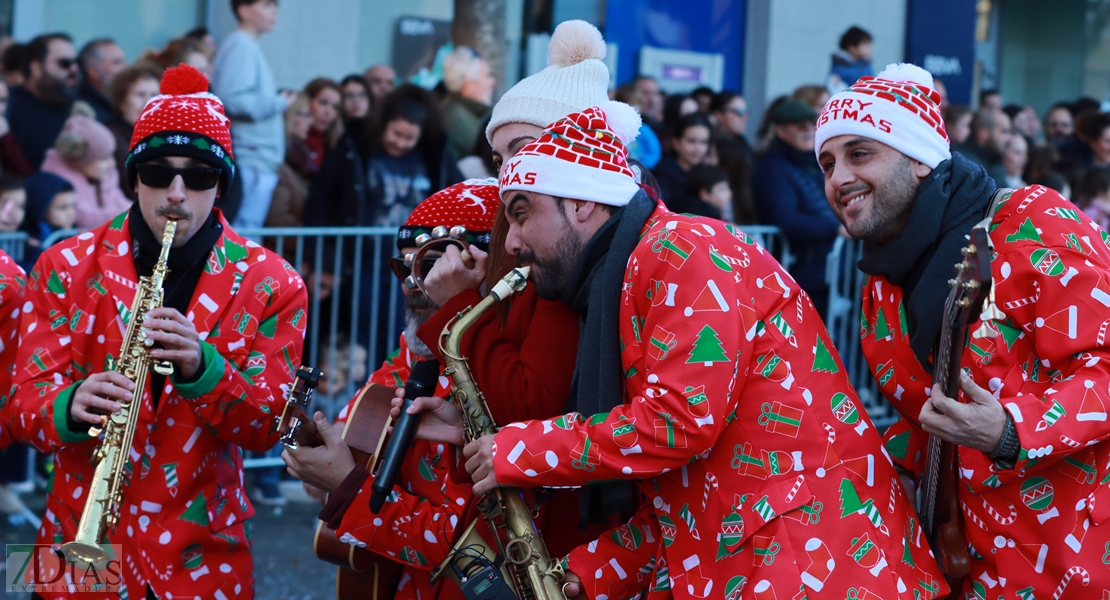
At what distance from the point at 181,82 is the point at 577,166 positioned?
157 centimetres

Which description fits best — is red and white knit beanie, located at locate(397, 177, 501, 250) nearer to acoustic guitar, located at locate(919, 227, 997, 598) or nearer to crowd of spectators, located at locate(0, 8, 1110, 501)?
acoustic guitar, located at locate(919, 227, 997, 598)

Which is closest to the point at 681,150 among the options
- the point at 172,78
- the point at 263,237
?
the point at 263,237

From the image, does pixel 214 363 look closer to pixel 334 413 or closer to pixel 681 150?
pixel 334 413

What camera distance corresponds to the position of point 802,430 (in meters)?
2.72

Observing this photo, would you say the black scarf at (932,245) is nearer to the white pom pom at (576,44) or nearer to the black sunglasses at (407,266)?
the black sunglasses at (407,266)

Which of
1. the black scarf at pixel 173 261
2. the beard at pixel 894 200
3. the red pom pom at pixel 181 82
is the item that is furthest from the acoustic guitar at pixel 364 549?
the beard at pixel 894 200

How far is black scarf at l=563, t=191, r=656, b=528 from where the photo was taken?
9.09ft

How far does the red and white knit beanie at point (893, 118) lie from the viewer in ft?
9.93

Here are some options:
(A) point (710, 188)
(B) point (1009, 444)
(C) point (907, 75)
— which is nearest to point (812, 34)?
(A) point (710, 188)

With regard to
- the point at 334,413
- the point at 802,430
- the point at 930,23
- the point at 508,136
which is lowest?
the point at 334,413

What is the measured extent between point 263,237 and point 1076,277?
477cm

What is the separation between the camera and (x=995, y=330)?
2873mm

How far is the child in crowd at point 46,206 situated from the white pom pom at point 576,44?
132 inches

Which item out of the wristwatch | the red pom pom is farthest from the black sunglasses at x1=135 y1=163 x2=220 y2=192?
the wristwatch
